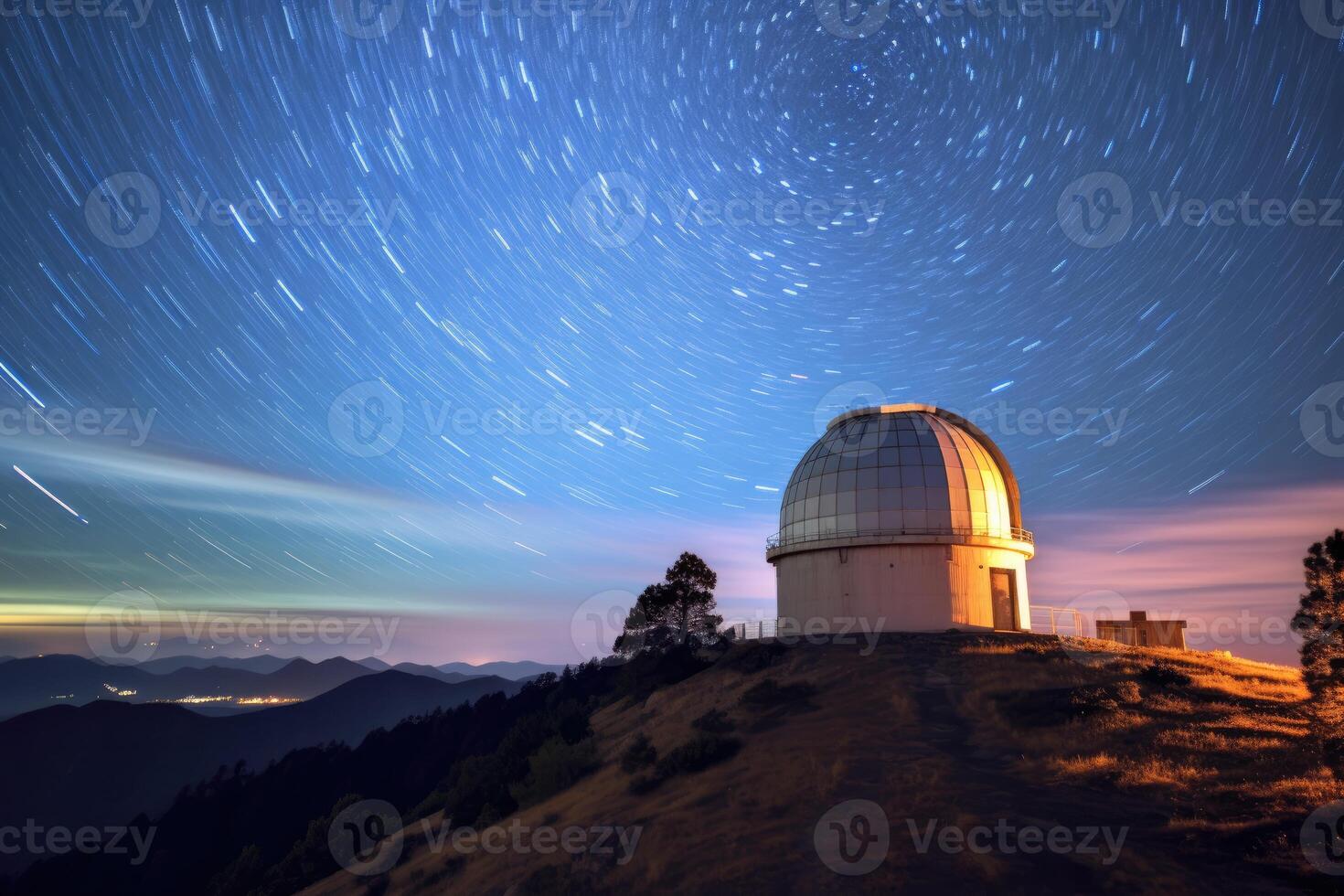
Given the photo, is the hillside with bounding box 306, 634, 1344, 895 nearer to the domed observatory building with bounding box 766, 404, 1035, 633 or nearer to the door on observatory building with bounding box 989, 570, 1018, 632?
the domed observatory building with bounding box 766, 404, 1035, 633

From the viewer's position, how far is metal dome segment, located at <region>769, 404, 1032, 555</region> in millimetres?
29375

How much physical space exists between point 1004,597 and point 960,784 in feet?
61.5

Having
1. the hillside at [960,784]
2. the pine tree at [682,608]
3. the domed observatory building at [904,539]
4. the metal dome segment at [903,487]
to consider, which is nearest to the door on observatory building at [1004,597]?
the domed observatory building at [904,539]

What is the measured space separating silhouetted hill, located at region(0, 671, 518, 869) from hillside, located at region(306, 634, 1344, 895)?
64116 mm

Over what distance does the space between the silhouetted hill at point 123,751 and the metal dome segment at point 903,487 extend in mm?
57340

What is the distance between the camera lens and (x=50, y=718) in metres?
108

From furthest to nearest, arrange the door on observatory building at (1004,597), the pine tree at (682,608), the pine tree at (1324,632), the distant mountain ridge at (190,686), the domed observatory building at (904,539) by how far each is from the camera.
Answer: the distant mountain ridge at (190,686), the pine tree at (682,608), the door on observatory building at (1004,597), the domed observatory building at (904,539), the pine tree at (1324,632)

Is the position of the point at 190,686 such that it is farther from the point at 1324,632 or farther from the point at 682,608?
the point at 1324,632

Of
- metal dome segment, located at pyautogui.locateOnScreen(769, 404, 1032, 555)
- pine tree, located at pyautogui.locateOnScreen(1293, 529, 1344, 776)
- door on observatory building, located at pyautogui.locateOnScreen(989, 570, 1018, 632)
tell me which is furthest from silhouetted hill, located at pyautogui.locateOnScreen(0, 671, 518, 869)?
pine tree, located at pyautogui.locateOnScreen(1293, 529, 1344, 776)

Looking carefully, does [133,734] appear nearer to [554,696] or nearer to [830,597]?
[554,696]

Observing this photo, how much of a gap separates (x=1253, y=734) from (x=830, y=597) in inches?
598

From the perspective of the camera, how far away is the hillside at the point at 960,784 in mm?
10281

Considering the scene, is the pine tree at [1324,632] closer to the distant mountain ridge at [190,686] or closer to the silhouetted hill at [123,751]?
the silhouetted hill at [123,751]

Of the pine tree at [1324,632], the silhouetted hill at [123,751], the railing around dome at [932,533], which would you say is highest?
the railing around dome at [932,533]
